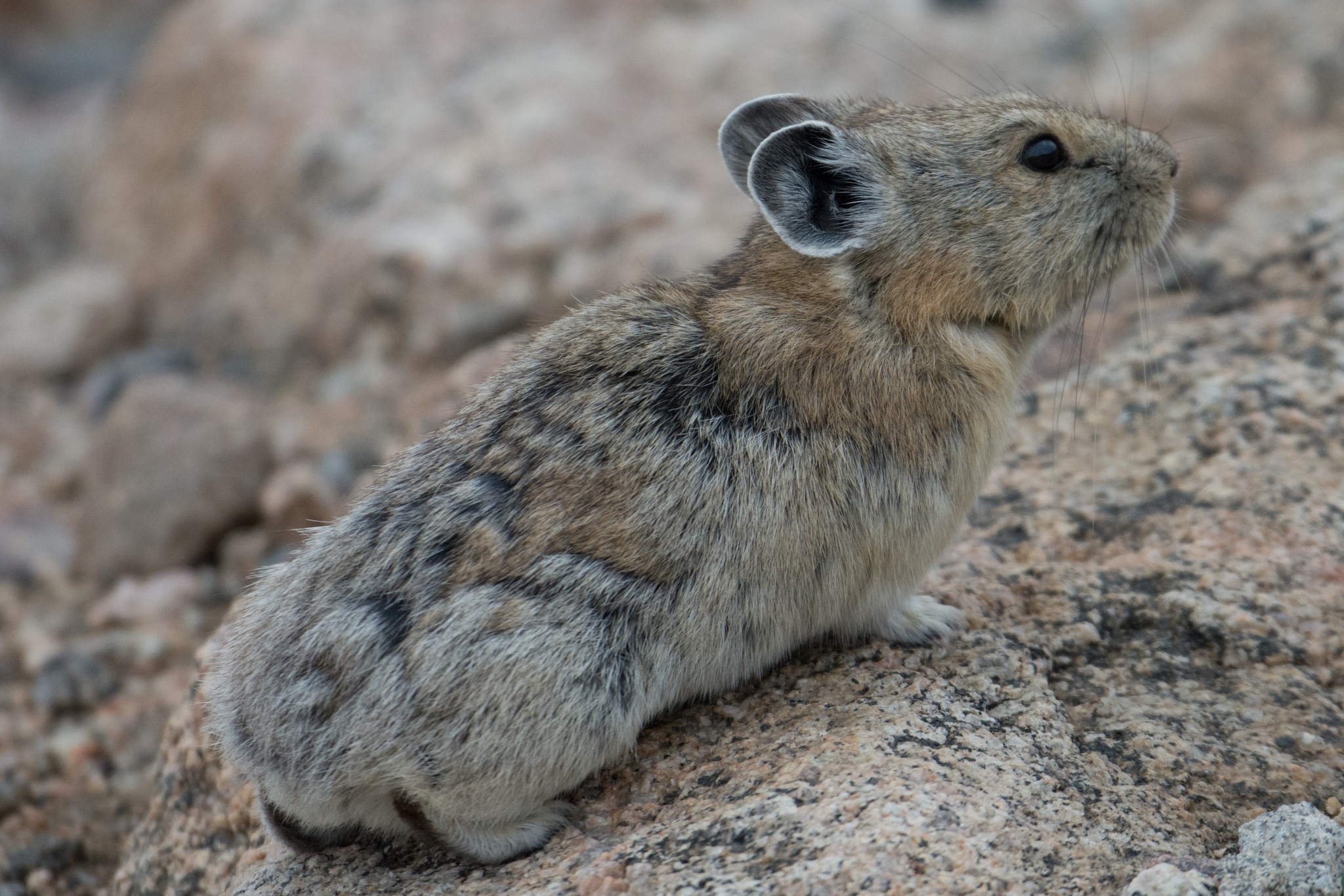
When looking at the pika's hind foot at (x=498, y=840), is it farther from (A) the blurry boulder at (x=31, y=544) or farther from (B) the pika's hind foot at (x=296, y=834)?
(A) the blurry boulder at (x=31, y=544)

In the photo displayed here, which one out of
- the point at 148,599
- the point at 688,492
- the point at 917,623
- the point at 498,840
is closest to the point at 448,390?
the point at 148,599

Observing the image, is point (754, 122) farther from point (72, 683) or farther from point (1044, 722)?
point (72, 683)

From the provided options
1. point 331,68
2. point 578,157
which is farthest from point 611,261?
point 331,68

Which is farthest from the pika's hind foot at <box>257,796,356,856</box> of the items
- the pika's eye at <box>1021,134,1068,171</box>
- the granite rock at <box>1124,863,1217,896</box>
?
the pika's eye at <box>1021,134,1068,171</box>

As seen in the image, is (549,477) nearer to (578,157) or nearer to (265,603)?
(265,603)

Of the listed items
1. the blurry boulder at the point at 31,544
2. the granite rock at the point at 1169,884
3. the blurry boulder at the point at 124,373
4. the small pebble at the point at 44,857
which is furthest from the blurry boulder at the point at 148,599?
the granite rock at the point at 1169,884

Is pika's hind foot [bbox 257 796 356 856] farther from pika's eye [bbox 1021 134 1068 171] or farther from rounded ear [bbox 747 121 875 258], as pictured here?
pika's eye [bbox 1021 134 1068 171]
